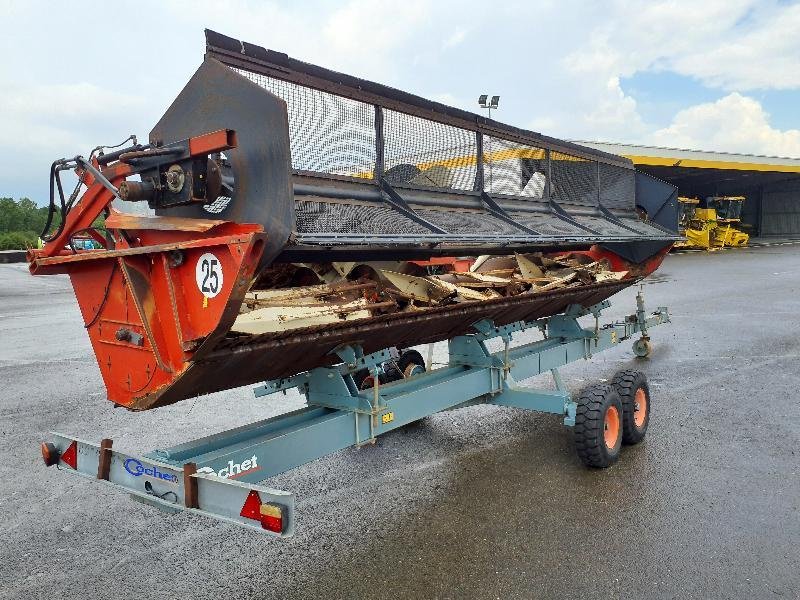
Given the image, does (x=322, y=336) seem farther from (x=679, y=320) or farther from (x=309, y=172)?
(x=679, y=320)

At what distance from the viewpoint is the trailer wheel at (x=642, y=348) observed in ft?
27.3

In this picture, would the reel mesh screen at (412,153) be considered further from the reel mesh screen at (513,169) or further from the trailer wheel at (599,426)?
the trailer wheel at (599,426)

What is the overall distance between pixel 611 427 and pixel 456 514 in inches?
63.4

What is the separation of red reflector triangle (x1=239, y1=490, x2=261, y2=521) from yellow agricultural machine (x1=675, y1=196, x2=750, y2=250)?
29.8m

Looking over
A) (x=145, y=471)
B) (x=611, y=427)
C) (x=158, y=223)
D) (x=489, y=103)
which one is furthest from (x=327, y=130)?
(x=489, y=103)

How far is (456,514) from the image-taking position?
4051 mm

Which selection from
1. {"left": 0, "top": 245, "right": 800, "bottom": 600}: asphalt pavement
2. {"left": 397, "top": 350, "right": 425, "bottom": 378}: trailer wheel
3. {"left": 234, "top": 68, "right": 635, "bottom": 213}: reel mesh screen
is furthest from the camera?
{"left": 397, "top": 350, "right": 425, "bottom": 378}: trailer wheel

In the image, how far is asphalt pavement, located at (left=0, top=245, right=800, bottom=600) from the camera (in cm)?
329

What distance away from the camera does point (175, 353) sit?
2924mm

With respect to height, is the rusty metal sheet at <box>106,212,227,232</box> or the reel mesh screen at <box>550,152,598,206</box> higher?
the reel mesh screen at <box>550,152,598,206</box>

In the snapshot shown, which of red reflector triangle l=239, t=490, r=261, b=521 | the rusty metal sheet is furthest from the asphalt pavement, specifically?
the rusty metal sheet

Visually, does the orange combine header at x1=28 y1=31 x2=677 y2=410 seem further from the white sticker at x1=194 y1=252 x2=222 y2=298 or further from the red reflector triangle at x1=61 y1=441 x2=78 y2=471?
the red reflector triangle at x1=61 y1=441 x2=78 y2=471

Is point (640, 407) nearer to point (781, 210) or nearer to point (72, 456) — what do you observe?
point (72, 456)

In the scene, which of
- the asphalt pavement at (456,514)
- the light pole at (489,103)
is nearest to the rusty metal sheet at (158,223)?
the asphalt pavement at (456,514)
